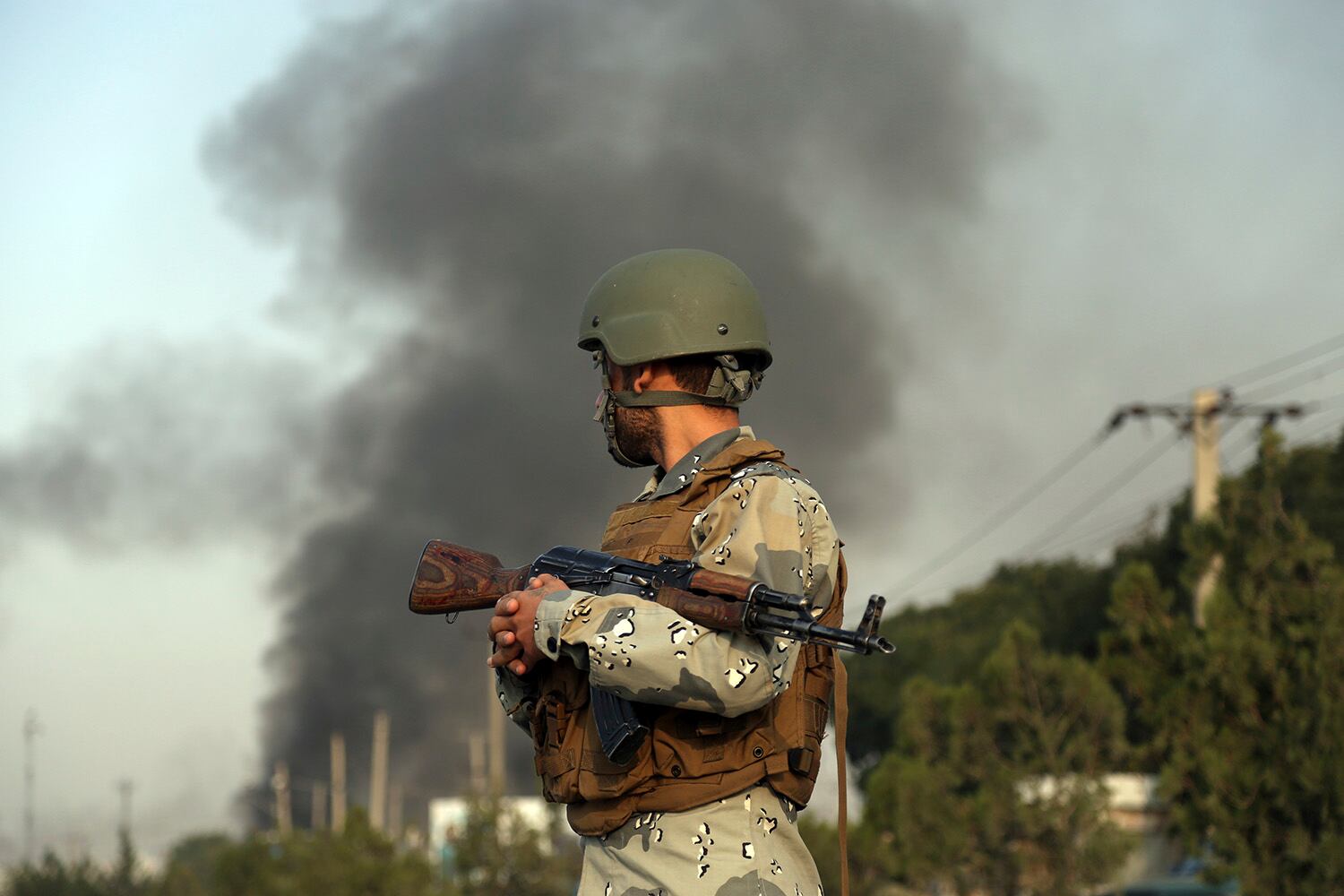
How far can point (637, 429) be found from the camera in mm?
3688

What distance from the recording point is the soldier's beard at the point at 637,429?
368cm

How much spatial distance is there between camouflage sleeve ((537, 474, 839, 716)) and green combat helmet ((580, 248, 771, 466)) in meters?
0.35

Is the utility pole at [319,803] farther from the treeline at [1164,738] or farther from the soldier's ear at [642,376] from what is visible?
the soldier's ear at [642,376]

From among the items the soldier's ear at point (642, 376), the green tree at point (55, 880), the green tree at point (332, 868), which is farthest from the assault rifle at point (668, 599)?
the green tree at point (55, 880)

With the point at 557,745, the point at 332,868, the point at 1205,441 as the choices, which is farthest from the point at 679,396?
the point at 332,868

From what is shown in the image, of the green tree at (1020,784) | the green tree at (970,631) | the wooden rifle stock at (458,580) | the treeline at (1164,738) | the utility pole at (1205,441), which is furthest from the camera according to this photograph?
the green tree at (970,631)

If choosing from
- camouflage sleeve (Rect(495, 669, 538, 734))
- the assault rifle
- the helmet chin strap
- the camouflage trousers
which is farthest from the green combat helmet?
the camouflage trousers

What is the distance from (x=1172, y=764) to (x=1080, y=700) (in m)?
5.03

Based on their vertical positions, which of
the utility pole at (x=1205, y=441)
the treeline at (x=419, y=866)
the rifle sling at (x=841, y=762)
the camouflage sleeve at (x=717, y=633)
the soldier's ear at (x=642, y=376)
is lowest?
the treeline at (x=419, y=866)

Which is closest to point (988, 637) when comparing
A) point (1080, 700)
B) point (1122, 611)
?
point (1080, 700)

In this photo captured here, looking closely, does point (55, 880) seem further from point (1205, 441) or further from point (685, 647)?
point (685, 647)

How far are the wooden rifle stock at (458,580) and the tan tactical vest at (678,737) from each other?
0.28 m

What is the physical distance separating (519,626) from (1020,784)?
16227mm

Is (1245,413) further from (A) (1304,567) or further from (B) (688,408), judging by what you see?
(B) (688,408)
